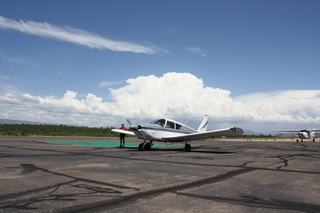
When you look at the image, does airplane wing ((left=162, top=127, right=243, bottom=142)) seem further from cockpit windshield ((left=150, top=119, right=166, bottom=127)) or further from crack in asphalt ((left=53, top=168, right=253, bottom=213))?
crack in asphalt ((left=53, top=168, right=253, bottom=213))

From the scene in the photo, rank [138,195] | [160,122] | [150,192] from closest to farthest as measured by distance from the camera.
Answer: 1. [138,195]
2. [150,192]
3. [160,122]

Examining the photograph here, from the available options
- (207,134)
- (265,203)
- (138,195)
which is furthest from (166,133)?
(265,203)

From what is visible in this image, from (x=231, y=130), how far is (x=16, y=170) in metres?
11.8

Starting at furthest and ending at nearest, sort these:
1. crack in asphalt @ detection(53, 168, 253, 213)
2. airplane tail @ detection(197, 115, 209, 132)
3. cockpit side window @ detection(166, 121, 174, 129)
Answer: airplane tail @ detection(197, 115, 209, 132) < cockpit side window @ detection(166, 121, 174, 129) < crack in asphalt @ detection(53, 168, 253, 213)

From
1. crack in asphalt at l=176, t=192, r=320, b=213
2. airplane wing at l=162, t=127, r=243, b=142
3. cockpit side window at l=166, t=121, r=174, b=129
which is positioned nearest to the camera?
crack in asphalt at l=176, t=192, r=320, b=213

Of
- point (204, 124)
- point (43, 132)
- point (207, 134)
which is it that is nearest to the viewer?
point (207, 134)

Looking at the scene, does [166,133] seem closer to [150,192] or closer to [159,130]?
[159,130]

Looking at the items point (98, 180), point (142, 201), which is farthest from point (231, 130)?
point (142, 201)

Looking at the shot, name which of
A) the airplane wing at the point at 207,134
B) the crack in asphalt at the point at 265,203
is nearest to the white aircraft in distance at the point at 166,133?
the airplane wing at the point at 207,134

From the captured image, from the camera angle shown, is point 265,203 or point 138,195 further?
point 138,195

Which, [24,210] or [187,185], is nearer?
[24,210]

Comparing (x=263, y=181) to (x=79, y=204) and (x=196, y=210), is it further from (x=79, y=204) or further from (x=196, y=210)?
(x=79, y=204)

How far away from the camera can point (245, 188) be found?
6.03 metres

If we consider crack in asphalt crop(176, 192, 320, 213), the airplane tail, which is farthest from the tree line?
crack in asphalt crop(176, 192, 320, 213)
